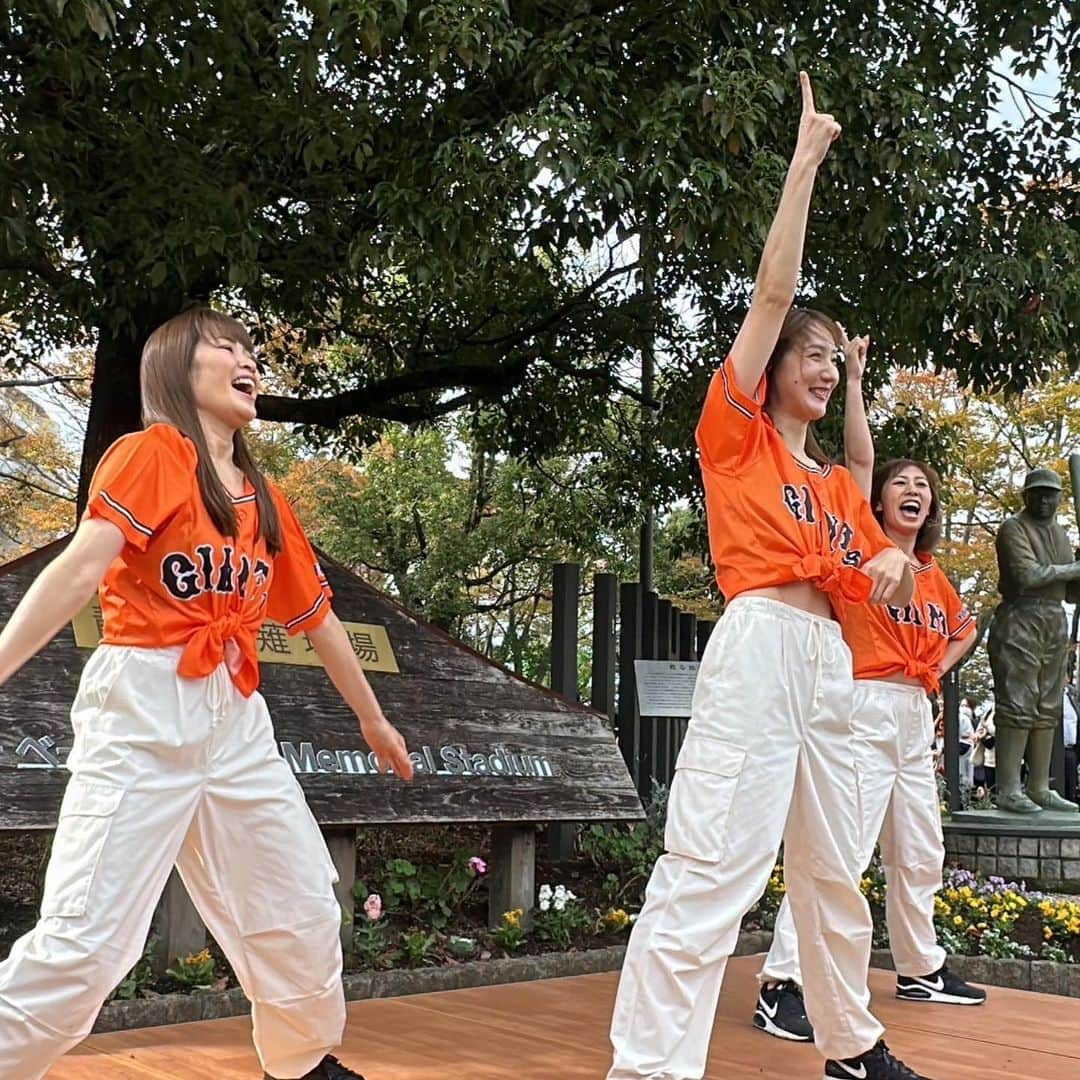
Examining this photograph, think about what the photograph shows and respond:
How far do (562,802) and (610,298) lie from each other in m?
4.79

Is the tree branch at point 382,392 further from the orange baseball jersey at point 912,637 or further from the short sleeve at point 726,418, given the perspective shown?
the short sleeve at point 726,418

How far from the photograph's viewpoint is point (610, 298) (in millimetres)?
9539

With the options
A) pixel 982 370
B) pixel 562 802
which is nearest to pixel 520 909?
pixel 562 802

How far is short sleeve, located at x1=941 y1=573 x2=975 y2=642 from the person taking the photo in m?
5.28

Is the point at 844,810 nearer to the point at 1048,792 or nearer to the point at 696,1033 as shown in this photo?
the point at 696,1033

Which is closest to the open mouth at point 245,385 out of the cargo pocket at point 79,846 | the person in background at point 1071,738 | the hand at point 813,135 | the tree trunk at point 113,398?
the cargo pocket at point 79,846

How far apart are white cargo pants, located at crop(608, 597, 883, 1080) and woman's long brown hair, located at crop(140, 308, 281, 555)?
1129mm

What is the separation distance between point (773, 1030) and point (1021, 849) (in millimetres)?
3719

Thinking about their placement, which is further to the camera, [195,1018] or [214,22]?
[214,22]

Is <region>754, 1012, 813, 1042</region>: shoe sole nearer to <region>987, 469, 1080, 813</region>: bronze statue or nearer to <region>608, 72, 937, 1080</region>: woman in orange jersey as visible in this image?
<region>608, 72, 937, 1080</region>: woman in orange jersey

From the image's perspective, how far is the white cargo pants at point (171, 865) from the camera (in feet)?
8.09

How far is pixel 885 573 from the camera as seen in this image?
3.10 m

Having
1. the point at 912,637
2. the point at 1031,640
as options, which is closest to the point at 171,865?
the point at 912,637

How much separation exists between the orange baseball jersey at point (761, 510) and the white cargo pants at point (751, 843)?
0.33 ft
